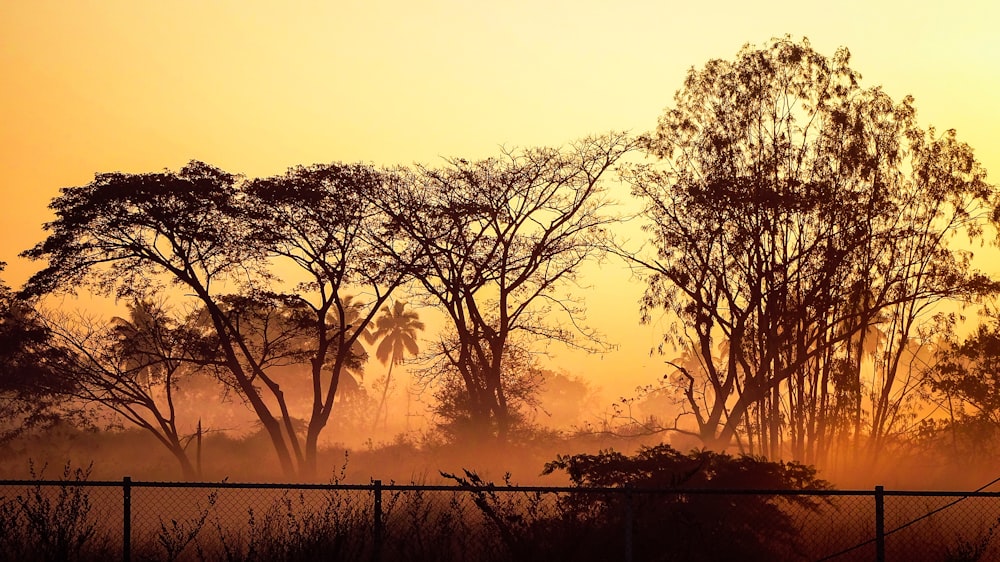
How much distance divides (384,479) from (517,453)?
5.59 meters

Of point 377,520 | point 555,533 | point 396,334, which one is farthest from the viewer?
point 396,334

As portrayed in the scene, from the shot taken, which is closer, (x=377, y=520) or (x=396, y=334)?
(x=377, y=520)

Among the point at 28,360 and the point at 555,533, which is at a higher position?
the point at 28,360

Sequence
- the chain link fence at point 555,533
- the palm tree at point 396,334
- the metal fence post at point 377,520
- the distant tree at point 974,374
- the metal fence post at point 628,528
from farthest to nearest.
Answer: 1. the palm tree at point 396,334
2. the distant tree at point 974,374
3. the chain link fence at point 555,533
4. the metal fence post at point 377,520
5. the metal fence post at point 628,528

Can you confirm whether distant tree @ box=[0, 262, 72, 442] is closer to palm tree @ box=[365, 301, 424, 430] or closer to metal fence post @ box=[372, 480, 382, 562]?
metal fence post @ box=[372, 480, 382, 562]

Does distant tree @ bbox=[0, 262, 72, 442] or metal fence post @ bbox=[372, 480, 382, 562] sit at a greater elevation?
distant tree @ bbox=[0, 262, 72, 442]

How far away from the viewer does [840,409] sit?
125ft

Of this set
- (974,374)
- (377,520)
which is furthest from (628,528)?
(974,374)

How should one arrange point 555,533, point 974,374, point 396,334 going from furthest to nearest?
1. point 396,334
2. point 974,374
3. point 555,533

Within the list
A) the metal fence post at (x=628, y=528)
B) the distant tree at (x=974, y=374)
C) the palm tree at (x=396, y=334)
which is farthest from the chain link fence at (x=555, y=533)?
the palm tree at (x=396, y=334)

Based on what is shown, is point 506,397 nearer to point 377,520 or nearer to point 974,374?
point 974,374

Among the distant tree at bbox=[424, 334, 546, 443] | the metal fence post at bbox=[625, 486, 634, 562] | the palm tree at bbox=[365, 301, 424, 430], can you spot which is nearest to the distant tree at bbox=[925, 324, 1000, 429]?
the distant tree at bbox=[424, 334, 546, 443]

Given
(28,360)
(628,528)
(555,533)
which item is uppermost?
(28,360)

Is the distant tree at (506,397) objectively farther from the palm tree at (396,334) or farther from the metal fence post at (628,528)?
the palm tree at (396,334)
